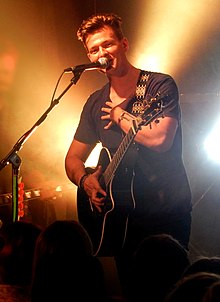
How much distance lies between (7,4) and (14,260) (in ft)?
10.1

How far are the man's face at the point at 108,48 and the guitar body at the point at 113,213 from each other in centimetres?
66

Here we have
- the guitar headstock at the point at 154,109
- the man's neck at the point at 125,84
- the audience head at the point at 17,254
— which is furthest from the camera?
the man's neck at the point at 125,84

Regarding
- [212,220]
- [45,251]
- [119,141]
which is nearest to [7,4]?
[119,141]

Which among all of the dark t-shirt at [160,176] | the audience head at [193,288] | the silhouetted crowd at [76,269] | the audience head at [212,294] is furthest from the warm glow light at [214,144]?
the audience head at [212,294]

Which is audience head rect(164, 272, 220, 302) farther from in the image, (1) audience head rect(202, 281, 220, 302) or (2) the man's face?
(2) the man's face

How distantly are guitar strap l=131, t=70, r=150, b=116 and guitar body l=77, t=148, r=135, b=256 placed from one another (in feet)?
0.99

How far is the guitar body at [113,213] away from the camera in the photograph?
3.05 m

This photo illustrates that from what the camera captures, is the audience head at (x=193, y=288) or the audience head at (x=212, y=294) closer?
the audience head at (x=212, y=294)

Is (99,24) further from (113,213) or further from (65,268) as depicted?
(65,268)

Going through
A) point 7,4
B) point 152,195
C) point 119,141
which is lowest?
point 152,195

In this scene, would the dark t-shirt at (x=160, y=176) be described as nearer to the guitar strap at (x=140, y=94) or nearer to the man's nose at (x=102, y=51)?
the guitar strap at (x=140, y=94)

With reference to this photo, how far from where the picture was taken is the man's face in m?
3.34

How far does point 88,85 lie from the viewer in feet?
14.2

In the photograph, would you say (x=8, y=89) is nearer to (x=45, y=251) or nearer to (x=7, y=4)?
(x=7, y=4)
